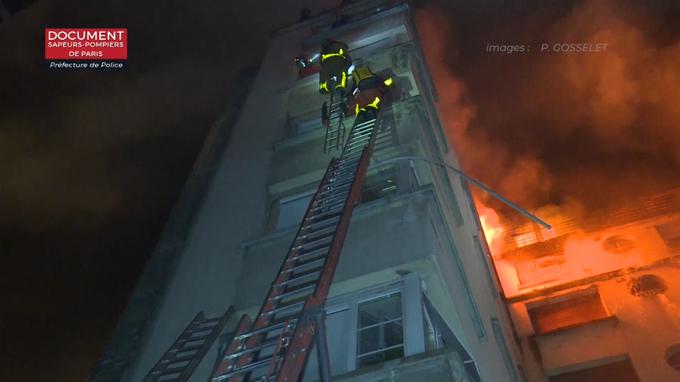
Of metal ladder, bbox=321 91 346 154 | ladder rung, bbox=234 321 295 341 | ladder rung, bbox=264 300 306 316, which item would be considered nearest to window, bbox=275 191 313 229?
metal ladder, bbox=321 91 346 154

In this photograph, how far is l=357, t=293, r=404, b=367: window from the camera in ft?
15.8

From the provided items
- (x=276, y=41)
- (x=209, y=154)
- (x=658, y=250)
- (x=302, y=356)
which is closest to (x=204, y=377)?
(x=302, y=356)

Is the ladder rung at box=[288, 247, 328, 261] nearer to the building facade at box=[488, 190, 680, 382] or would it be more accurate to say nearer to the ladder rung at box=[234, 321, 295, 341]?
the ladder rung at box=[234, 321, 295, 341]

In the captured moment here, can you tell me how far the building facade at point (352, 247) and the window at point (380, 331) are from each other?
0.01 meters

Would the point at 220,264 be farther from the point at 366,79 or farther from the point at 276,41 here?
the point at 276,41

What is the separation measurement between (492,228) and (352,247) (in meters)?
13.9

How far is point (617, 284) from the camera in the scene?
14148 mm

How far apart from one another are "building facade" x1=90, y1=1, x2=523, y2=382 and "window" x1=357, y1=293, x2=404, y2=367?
0.04 ft

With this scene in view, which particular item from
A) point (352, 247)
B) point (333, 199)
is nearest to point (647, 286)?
point (352, 247)

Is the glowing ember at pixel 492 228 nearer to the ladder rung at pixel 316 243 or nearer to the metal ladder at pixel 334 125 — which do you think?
the metal ladder at pixel 334 125

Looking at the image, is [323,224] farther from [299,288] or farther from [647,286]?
[647,286]

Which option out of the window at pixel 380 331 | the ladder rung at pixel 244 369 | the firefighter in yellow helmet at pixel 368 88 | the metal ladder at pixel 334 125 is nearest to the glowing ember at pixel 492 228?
the firefighter in yellow helmet at pixel 368 88

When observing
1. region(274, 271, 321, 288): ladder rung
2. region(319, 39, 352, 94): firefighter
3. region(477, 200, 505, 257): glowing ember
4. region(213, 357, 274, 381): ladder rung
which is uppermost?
region(477, 200, 505, 257): glowing ember

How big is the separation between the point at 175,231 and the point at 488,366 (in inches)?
255
